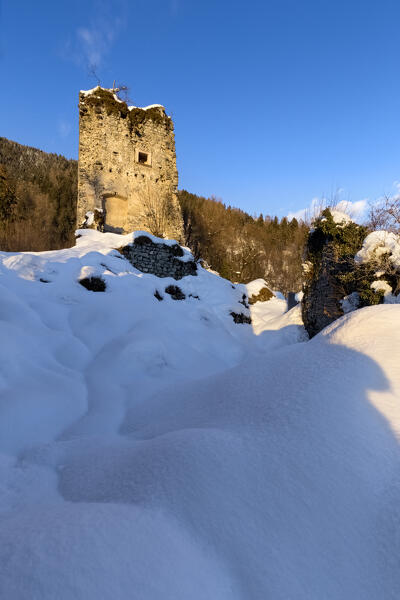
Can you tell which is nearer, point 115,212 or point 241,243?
point 115,212

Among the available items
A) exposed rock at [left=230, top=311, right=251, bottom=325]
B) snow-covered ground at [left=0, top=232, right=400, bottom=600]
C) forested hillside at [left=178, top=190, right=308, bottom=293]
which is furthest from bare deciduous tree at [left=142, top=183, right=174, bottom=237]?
snow-covered ground at [left=0, top=232, right=400, bottom=600]

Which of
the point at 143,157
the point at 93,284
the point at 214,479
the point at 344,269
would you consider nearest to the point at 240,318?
the point at 344,269

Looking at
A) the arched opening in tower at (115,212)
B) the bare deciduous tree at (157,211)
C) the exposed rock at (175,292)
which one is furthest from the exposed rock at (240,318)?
the arched opening in tower at (115,212)

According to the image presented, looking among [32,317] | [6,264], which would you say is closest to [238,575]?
[32,317]

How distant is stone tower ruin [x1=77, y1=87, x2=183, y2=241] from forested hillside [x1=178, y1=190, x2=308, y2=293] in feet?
22.2

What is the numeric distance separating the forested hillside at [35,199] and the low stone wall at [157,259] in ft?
25.6

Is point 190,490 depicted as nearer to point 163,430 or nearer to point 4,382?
point 163,430

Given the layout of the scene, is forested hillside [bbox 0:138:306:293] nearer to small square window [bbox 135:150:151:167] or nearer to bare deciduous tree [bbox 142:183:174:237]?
bare deciduous tree [bbox 142:183:174:237]

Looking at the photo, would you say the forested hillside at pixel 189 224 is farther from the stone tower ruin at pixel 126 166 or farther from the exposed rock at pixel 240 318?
the exposed rock at pixel 240 318

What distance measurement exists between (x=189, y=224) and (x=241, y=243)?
475 centimetres

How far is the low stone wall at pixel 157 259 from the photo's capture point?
29.6 ft

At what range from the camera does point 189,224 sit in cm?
2075

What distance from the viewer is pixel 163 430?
2.03 m

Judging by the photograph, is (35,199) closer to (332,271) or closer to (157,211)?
(157,211)
